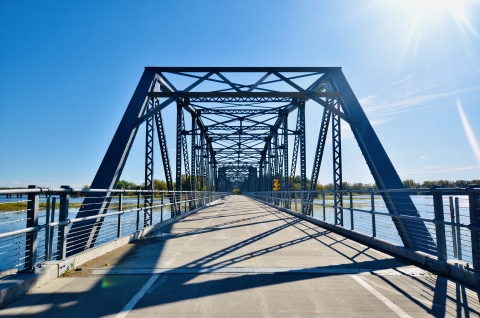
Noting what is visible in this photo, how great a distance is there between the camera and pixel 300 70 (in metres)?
16.6

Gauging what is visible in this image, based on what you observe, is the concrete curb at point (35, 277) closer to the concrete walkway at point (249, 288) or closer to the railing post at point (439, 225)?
the concrete walkway at point (249, 288)

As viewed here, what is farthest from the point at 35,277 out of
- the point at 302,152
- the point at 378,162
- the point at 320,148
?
the point at 302,152

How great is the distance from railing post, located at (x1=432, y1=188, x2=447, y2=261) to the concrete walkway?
1.41 ft

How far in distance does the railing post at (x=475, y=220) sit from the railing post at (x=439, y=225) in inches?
29.6

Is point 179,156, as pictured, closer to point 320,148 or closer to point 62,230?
point 320,148

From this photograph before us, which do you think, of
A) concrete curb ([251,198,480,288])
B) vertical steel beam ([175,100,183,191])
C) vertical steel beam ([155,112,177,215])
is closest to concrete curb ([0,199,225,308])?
concrete curb ([251,198,480,288])

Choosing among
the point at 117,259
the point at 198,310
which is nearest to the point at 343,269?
the point at 198,310

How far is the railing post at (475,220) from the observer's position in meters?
4.98

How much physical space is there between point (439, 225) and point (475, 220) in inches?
35.2

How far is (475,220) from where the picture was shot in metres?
5.10

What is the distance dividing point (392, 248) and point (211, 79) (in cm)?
1108

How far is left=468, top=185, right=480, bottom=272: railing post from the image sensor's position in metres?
4.98

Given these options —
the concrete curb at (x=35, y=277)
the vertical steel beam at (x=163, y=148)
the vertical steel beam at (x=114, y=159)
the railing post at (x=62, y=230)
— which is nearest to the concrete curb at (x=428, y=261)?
the concrete curb at (x=35, y=277)

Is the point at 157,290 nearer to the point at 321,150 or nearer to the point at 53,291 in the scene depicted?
the point at 53,291
